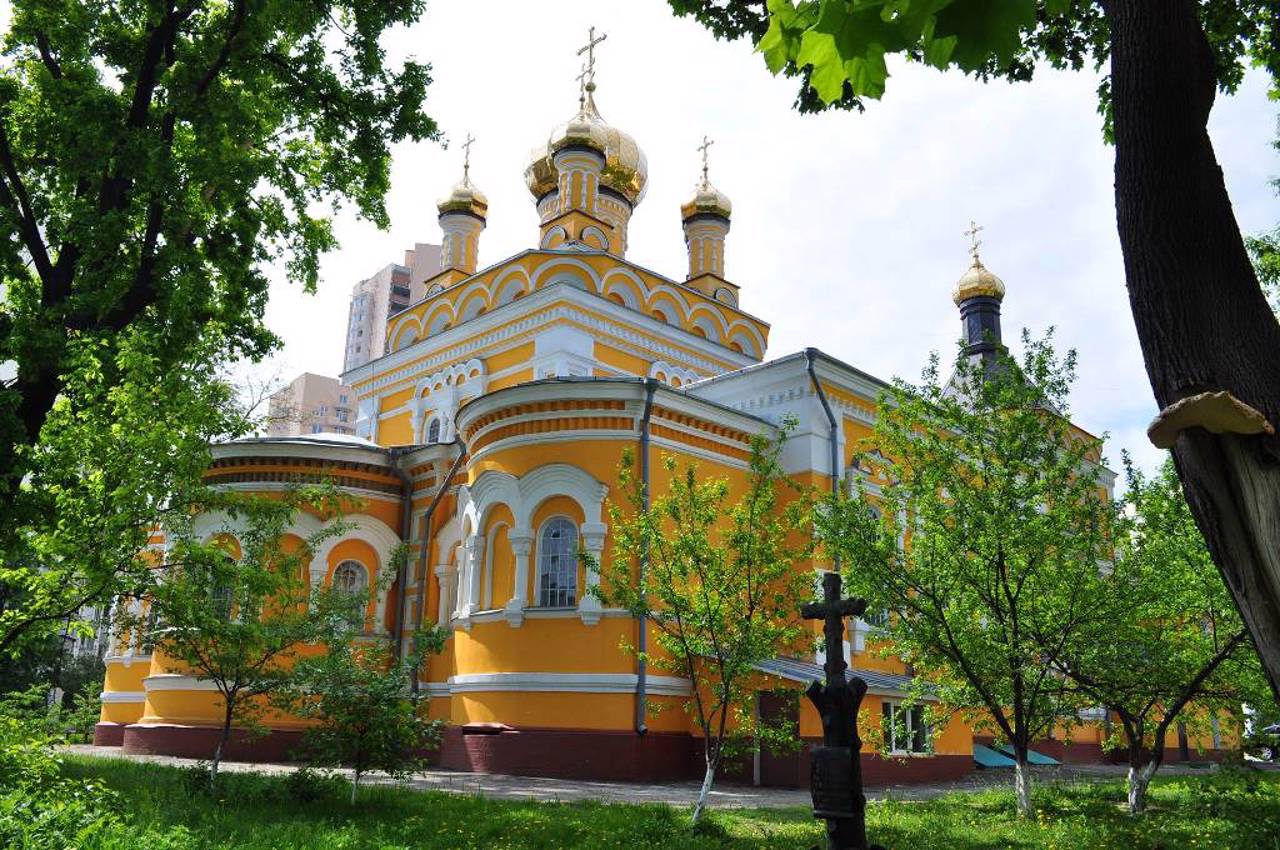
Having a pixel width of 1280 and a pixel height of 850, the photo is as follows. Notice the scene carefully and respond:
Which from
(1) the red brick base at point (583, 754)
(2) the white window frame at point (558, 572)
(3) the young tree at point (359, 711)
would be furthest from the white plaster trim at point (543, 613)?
(3) the young tree at point (359, 711)

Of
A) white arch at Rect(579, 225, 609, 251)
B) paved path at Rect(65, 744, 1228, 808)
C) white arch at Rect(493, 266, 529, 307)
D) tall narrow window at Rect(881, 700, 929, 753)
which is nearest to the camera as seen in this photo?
paved path at Rect(65, 744, 1228, 808)

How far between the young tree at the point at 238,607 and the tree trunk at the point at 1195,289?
624 cm

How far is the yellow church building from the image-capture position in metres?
11.6

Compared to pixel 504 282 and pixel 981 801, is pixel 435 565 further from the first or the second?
pixel 981 801

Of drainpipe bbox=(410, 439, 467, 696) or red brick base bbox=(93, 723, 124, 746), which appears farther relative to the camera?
red brick base bbox=(93, 723, 124, 746)

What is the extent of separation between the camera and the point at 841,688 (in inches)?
177

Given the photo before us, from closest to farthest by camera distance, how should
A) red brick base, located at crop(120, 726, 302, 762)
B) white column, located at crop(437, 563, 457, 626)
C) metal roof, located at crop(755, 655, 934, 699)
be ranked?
metal roof, located at crop(755, 655, 934, 699) → red brick base, located at crop(120, 726, 302, 762) → white column, located at crop(437, 563, 457, 626)

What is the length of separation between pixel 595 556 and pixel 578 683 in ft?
4.91

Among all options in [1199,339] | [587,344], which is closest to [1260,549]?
[1199,339]

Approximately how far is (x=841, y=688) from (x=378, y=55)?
837 cm

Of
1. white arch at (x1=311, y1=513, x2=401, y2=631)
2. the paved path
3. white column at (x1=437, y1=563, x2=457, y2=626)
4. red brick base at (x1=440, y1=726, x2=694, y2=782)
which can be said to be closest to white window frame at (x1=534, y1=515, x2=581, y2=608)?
red brick base at (x1=440, y1=726, x2=694, y2=782)

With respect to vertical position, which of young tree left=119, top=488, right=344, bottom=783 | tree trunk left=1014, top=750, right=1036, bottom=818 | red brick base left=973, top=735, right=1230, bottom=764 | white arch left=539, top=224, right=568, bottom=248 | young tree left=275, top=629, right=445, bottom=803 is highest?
white arch left=539, top=224, right=568, bottom=248

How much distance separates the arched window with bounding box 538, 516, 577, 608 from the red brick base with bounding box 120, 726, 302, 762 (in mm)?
4216

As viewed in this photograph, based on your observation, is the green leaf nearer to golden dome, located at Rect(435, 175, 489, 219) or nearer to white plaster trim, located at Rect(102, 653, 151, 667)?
white plaster trim, located at Rect(102, 653, 151, 667)
